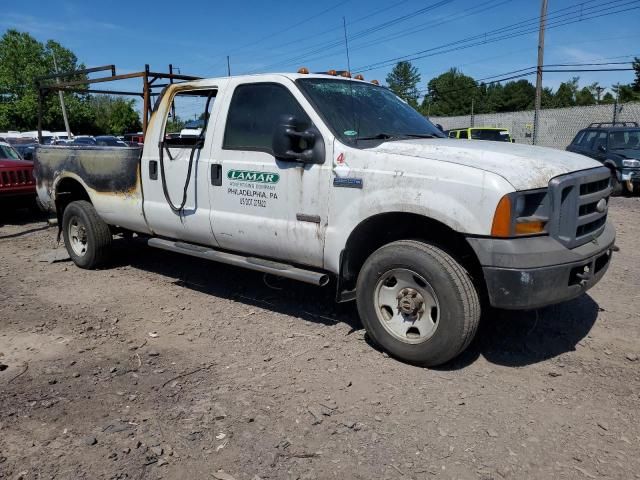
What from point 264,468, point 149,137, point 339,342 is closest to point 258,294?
point 339,342

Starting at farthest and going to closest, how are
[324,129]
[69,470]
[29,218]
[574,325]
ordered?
[29,218] → [574,325] → [324,129] → [69,470]

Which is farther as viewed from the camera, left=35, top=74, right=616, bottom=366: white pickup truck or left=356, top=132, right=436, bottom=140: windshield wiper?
left=356, top=132, right=436, bottom=140: windshield wiper

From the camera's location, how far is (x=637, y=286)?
536cm

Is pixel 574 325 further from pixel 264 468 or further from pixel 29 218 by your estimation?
pixel 29 218

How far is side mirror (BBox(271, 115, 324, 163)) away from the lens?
3912 millimetres

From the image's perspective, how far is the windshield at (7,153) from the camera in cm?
1109

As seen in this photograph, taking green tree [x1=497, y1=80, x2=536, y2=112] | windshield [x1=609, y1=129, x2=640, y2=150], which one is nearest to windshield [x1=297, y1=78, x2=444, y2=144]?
windshield [x1=609, y1=129, x2=640, y2=150]

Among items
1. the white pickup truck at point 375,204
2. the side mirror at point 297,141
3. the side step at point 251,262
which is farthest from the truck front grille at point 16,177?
the side mirror at point 297,141

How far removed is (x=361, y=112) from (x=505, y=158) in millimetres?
1371

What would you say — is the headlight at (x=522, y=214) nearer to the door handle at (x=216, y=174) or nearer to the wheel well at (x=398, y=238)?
the wheel well at (x=398, y=238)

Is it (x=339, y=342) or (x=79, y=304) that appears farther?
(x=79, y=304)

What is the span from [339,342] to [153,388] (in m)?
1.45

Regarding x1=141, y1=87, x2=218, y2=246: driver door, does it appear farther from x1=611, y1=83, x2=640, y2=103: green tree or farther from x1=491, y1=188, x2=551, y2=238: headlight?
x1=611, y1=83, x2=640, y2=103: green tree

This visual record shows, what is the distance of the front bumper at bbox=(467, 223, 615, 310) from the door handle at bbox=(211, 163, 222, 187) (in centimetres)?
232
